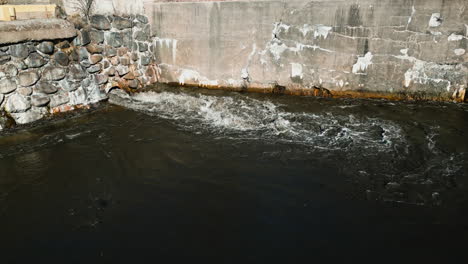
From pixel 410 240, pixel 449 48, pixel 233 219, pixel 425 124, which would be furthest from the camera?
pixel 449 48

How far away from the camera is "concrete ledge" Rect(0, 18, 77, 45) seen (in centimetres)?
570

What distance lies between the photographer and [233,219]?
3.77 meters

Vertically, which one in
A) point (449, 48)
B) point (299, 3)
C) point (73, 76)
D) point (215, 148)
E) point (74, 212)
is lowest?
point (74, 212)

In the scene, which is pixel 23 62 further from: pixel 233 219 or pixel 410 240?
pixel 410 240

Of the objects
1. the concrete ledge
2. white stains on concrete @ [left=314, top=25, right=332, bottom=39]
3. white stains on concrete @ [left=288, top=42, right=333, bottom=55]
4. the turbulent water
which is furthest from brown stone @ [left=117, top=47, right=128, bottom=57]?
white stains on concrete @ [left=314, top=25, right=332, bottom=39]

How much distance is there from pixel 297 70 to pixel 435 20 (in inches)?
99.1

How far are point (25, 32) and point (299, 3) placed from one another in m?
4.80

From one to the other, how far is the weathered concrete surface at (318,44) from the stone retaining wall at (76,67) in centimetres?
58

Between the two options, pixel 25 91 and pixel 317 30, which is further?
pixel 317 30

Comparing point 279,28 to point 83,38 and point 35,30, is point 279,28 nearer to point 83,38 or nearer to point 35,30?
point 83,38

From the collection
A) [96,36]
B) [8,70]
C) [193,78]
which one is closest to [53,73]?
[8,70]

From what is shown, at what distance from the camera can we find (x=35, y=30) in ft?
19.7

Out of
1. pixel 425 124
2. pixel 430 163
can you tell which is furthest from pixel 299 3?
pixel 430 163

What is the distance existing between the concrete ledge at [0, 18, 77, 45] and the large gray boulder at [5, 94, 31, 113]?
0.87 metres
